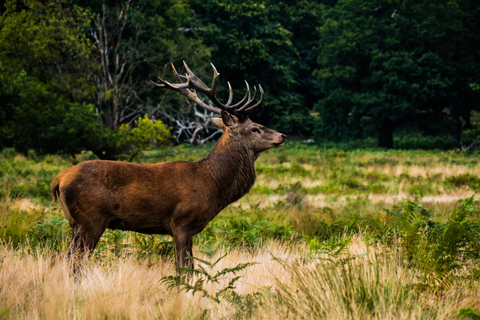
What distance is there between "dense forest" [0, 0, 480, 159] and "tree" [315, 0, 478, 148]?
0.09m

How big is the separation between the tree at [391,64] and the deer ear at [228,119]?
90.0 feet

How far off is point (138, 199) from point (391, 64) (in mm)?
29833

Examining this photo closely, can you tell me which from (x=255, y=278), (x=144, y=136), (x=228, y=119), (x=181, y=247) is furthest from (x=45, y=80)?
(x=255, y=278)

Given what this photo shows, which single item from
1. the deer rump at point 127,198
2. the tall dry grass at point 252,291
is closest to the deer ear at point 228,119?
the deer rump at point 127,198

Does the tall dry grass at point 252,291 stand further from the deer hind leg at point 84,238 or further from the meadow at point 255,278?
the deer hind leg at point 84,238

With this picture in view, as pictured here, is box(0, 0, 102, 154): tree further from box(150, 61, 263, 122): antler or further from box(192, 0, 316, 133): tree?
box(192, 0, 316, 133): tree

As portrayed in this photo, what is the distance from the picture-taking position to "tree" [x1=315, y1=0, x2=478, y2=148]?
31.6 meters

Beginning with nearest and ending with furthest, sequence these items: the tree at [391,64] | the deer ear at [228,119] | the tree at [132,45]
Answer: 1. the deer ear at [228,119]
2. the tree at [132,45]
3. the tree at [391,64]

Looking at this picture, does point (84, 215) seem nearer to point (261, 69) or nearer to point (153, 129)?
point (153, 129)

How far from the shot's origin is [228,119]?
583cm

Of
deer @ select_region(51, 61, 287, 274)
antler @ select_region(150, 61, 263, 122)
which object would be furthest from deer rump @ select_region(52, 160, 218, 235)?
antler @ select_region(150, 61, 263, 122)

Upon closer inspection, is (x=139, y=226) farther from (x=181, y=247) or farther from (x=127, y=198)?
(x=181, y=247)

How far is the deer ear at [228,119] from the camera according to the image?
577cm

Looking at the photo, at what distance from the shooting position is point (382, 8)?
115 ft
